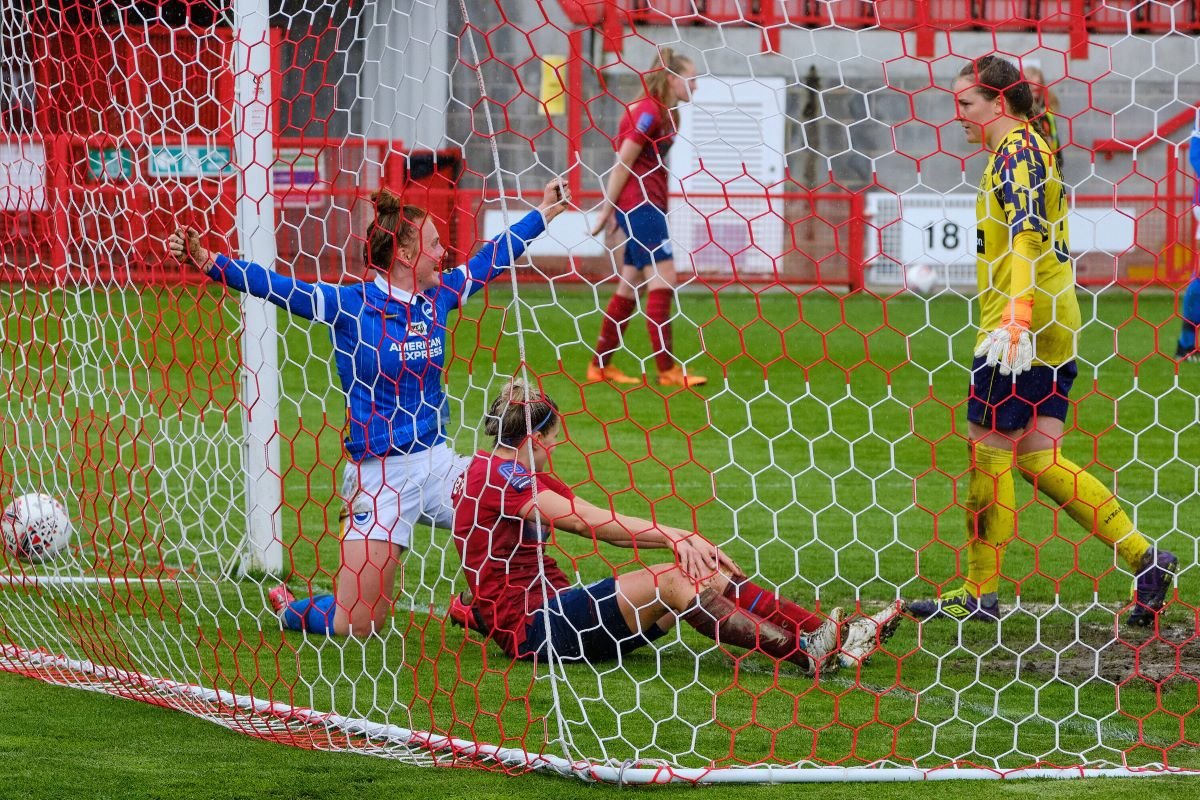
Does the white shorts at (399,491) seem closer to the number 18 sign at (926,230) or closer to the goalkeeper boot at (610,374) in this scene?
the goalkeeper boot at (610,374)

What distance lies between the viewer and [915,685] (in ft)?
13.8

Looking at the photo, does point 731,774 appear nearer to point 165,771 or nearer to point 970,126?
point 165,771

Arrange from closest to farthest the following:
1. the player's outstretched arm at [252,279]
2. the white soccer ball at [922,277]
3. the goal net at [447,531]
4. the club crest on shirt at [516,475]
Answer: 1. the goal net at [447,531]
2. the player's outstretched arm at [252,279]
3. the club crest on shirt at [516,475]
4. the white soccer ball at [922,277]

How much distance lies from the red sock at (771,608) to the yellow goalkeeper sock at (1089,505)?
914mm

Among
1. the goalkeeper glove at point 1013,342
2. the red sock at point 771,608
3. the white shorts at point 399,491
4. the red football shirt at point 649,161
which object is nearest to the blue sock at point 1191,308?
the red football shirt at point 649,161

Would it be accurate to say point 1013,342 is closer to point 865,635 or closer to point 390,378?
point 865,635

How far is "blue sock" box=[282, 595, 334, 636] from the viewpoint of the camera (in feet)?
15.3

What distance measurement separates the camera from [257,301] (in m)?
5.26

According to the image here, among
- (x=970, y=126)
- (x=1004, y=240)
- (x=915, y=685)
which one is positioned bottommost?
(x=915, y=685)

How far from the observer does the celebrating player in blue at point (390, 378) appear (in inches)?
173

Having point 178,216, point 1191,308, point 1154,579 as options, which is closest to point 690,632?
point 1154,579

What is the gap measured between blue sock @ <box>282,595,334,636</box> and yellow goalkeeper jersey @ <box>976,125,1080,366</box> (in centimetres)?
204

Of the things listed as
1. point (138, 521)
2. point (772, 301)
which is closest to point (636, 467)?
point (138, 521)

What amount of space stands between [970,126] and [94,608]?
3062 millimetres
